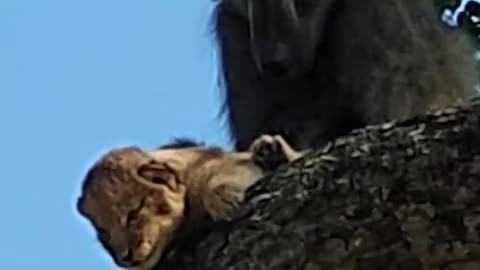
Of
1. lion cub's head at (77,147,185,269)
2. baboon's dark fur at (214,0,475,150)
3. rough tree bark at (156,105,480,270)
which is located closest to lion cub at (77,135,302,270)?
lion cub's head at (77,147,185,269)

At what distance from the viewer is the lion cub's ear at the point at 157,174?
3.60 m

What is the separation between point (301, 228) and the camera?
9.98 feet

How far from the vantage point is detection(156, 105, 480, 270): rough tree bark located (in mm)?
2838

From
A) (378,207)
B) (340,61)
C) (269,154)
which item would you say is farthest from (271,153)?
(340,61)

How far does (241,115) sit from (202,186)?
171cm

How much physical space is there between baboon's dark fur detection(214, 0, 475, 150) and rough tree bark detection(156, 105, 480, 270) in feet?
5.82

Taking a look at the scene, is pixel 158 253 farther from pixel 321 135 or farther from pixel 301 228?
pixel 321 135

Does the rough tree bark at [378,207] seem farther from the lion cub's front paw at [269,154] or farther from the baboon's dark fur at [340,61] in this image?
the baboon's dark fur at [340,61]

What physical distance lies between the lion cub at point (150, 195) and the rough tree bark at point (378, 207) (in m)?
0.32

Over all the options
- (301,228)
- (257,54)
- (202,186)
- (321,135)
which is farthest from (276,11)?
(301,228)

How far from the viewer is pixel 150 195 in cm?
360

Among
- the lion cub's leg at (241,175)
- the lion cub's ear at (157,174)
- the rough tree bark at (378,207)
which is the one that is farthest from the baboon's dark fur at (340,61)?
the rough tree bark at (378,207)

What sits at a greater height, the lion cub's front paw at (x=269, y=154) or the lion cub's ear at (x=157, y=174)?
the lion cub's ear at (x=157, y=174)

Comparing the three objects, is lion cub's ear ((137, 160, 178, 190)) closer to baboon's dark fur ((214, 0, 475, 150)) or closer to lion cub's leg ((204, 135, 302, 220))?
lion cub's leg ((204, 135, 302, 220))
